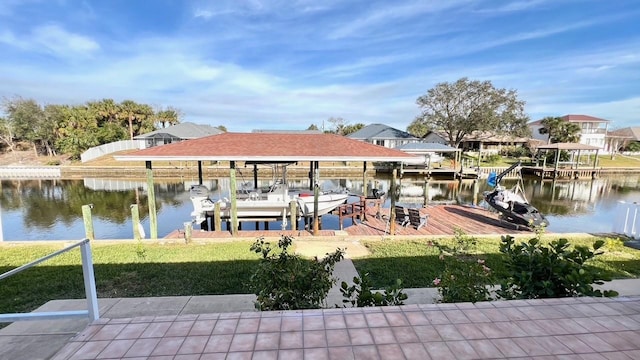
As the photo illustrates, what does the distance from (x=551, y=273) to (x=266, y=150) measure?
24.8 feet

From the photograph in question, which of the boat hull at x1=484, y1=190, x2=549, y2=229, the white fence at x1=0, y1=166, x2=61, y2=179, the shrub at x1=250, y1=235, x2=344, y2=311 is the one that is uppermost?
the shrub at x1=250, y1=235, x2=344, y2=311

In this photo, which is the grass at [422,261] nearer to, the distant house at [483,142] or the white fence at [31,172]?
the white fence at [31,172]

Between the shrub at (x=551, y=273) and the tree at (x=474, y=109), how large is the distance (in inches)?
1474

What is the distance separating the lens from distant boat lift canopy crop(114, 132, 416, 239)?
8703mm

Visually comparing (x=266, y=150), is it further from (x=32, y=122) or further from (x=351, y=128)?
(x=351, y=128)

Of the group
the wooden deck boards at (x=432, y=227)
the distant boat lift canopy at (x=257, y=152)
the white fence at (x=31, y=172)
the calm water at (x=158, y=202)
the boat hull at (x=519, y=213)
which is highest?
the distant boat lift canopy at (x=257, y=152)

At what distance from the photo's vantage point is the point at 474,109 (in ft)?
122

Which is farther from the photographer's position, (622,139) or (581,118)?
(622,139)

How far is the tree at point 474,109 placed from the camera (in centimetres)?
3622

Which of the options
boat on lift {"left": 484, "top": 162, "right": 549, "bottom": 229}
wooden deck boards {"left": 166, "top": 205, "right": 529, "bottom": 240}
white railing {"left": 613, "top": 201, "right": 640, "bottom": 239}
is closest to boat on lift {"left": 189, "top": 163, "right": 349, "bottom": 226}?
wooden deck boards {"left": 166, "top": 205, "right": 529, "bottom": 240}

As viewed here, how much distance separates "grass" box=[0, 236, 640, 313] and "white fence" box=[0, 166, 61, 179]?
28.5 meters

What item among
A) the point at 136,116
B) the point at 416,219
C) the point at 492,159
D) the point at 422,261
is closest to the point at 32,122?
the point at 136,116

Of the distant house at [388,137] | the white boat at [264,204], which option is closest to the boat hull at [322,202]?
the white boat at [264,204]

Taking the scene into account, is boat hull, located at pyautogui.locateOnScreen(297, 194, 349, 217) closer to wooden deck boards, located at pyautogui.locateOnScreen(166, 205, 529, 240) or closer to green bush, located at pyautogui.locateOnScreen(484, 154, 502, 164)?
wooden deck boards, located at pyautogui.locateOnScreen(166, 205, 529, 240)
